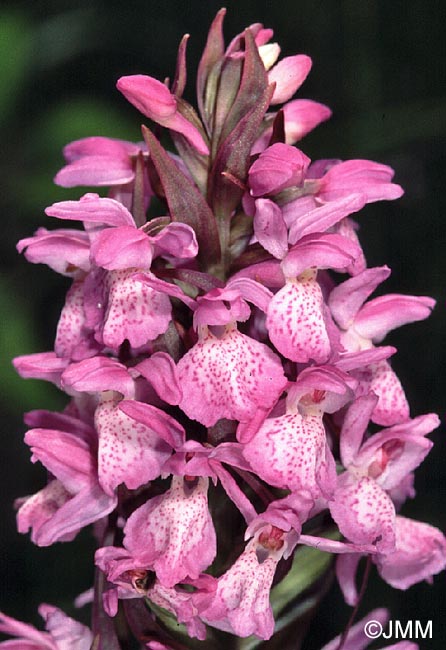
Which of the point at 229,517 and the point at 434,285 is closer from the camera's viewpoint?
the point at 229,517

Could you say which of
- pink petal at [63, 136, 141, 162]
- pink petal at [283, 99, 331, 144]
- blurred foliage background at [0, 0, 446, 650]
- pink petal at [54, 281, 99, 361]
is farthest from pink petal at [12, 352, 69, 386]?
blurred foliage background at [0, 0, 446, 650]

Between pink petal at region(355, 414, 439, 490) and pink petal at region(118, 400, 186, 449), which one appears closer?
pink petal at region(118, 400, 186, 449)

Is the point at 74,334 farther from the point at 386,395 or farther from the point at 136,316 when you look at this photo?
the point at 386,395

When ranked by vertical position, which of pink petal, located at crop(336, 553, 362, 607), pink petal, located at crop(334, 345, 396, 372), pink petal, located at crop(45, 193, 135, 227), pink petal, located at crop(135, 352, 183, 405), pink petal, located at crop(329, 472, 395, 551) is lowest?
pink petal, located at crop(336, 553, 362, 607)

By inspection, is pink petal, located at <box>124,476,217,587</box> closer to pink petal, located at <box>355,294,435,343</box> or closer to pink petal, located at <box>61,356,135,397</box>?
pink petal, located at <box>61,356,135,397</box>

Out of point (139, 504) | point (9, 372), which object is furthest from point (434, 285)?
point (139, 504)

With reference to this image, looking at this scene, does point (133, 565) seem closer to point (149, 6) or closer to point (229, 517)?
point (229, 517)

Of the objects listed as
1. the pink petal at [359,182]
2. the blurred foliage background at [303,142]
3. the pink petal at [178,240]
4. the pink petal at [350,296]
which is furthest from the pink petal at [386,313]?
the blurred foliage background at [303,142]

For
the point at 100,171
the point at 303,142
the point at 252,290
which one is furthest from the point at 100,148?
the point at 303,142
